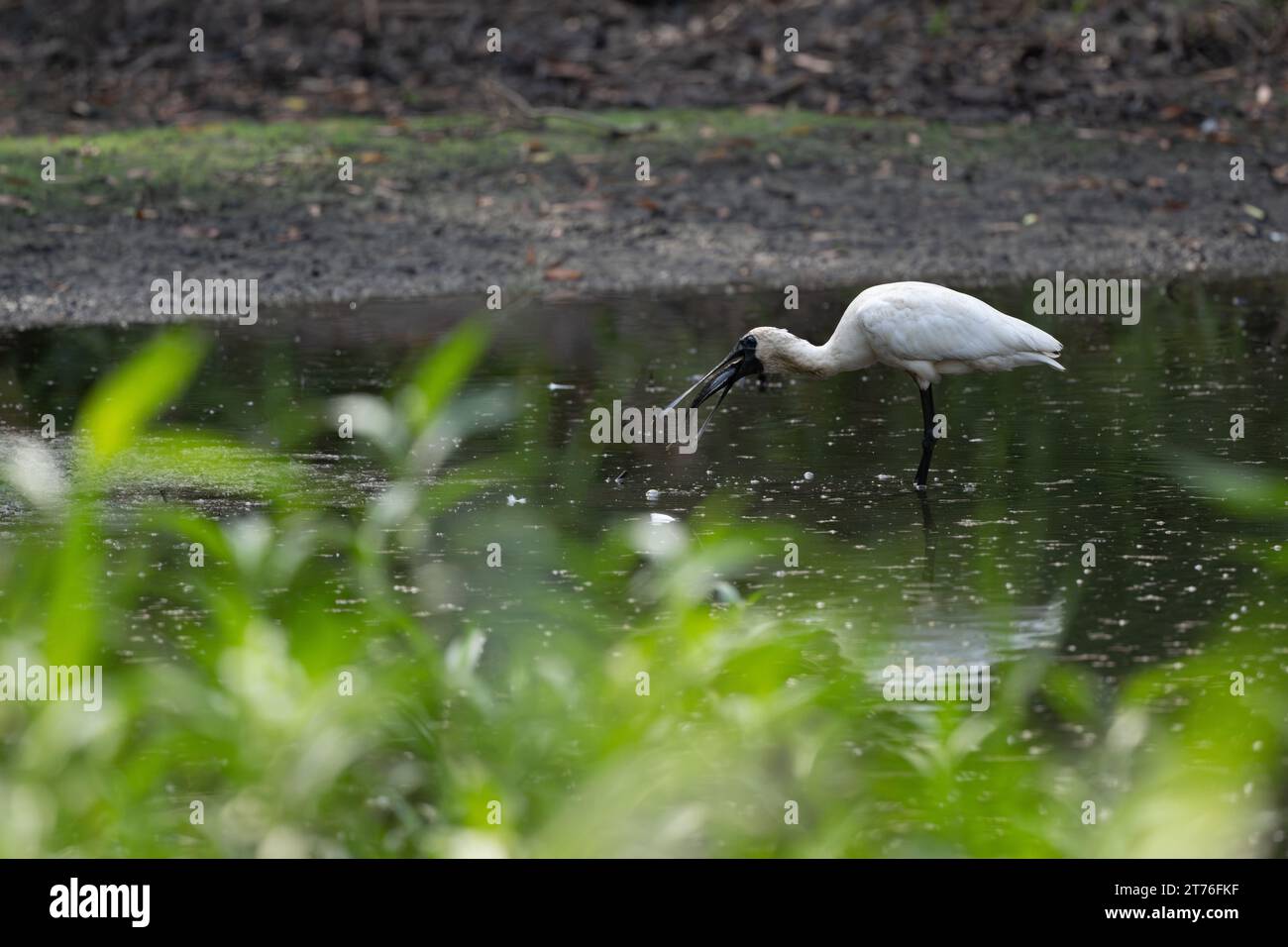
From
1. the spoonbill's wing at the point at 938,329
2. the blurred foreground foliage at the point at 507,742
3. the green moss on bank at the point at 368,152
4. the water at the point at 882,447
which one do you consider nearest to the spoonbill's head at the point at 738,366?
the water at the point at 882,447

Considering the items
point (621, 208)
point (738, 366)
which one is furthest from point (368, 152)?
point (738, 366)

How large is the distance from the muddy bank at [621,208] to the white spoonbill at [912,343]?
4.27 m

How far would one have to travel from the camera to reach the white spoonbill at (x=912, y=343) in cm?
832

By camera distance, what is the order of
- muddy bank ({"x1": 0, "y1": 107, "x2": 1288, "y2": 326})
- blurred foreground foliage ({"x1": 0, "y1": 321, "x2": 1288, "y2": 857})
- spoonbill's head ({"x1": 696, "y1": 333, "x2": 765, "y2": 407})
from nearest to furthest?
blurred foreground foliage ({"x1": 0, "y1": 321, "x2": 1288, "y2": 857})
spoonbill's head ({"x1": 696, "y1": 333, "x2": 765, "y2": 407})
muddy bank ({"x1": 0, "y1": 107, "x2": 1288, "y2": 326})

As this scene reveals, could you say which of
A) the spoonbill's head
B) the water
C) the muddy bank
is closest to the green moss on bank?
the muddy bank

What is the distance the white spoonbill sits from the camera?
8320 mm

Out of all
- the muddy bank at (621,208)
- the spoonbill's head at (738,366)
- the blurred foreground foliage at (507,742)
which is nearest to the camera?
the blurred foreground foliage at (507,742)

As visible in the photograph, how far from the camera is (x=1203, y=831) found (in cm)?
232

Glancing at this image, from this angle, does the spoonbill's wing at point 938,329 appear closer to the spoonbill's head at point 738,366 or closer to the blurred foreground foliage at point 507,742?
the spoonbill's head at point 738,366

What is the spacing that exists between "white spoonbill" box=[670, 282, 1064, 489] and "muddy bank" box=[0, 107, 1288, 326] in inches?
168

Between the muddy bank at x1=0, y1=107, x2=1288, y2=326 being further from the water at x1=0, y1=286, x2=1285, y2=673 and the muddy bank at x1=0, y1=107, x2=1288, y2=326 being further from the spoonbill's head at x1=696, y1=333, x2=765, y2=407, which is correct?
the spoonbill's head at x1=696, y1=333, x2=765, y2=407

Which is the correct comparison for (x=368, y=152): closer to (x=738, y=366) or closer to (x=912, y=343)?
(x=738, y=366)

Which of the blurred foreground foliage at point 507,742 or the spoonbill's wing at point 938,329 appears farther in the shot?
the spoonbill's wing at point 938,329
